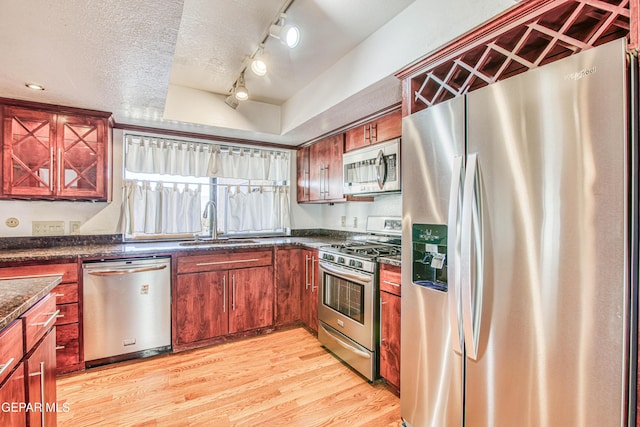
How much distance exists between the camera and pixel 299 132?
133 inches

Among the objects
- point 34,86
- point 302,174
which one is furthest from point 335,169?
point 34,86

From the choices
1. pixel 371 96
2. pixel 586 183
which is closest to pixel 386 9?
pixel 371 96

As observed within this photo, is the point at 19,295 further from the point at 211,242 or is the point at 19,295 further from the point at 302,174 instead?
the point at 302,174

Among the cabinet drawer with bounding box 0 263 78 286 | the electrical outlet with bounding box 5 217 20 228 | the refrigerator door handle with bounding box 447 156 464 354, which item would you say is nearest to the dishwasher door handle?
the cabinet drawer with bounding box 0 263 78 286

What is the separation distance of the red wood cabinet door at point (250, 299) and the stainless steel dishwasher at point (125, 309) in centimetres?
59

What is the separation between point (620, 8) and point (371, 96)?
1413 mm

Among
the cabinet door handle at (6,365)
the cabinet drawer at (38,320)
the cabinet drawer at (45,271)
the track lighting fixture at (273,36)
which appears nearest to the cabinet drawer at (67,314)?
the cabinet drawer at (45,271)

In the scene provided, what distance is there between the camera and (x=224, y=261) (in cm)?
297

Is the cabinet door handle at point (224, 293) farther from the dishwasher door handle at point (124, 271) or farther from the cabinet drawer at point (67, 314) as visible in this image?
the cabinet drawer at point (67, 314)

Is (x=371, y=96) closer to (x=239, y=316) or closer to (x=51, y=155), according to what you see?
(x=239, y=316)

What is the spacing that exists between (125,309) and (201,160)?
1718mm

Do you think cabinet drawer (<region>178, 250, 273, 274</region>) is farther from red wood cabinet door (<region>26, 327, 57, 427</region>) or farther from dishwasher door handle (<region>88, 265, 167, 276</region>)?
red wood cabinet door (<region>26, 327, 57, 427</region>)

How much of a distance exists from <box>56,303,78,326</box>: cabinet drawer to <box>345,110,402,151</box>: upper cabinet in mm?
2742

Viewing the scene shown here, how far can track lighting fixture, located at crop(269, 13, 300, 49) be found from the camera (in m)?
1.82
